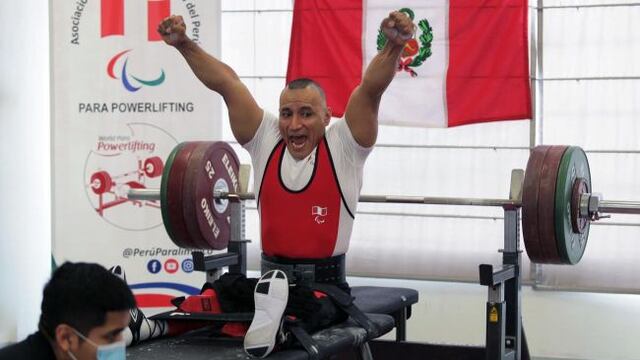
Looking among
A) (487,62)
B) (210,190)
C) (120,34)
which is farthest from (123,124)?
(487,62)

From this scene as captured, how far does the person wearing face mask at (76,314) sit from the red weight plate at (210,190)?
204 cm

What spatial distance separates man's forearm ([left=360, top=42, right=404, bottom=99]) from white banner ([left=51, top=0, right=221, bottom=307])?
6.75ft

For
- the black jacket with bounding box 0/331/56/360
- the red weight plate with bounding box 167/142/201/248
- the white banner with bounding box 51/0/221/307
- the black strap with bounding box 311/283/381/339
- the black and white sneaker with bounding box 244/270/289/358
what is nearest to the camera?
the black jacket with bounding box 0/331/56/360

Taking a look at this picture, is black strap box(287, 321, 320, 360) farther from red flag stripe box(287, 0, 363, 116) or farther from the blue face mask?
red flag stripe box(287, 0, 363, 116)

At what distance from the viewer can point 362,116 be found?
3.16m

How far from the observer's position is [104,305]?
1675 mm

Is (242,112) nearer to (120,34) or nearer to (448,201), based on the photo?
(448,201)

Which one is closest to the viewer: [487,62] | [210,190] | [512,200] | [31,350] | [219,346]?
[31,350]

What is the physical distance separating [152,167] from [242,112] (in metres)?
1.89

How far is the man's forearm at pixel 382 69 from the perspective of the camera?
3.03 meters

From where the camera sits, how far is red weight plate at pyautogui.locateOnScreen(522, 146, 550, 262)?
10.9 feet

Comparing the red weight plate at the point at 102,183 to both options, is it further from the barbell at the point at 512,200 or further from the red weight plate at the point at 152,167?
the barbell at the point at 512,200

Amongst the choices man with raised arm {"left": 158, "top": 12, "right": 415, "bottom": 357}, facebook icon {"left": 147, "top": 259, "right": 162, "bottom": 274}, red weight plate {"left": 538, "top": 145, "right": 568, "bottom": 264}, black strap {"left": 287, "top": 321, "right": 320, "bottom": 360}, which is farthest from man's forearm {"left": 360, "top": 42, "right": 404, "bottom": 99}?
facebook icon {"left": 147, "top": 259, "right": 162, "bottom": 274}

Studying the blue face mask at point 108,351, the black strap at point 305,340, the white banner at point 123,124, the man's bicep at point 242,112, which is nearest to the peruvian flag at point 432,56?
the white banner at point 123,124
